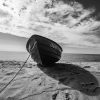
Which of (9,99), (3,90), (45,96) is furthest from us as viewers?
(3,90)

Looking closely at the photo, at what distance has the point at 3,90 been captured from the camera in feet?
8.32

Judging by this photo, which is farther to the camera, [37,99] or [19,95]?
[19,95]

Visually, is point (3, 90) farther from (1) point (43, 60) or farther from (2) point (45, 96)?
(1) point (43, 60)

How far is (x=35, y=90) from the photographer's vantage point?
8.46 ft

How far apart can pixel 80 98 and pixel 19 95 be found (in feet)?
5.20

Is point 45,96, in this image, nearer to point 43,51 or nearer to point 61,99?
point 61,99

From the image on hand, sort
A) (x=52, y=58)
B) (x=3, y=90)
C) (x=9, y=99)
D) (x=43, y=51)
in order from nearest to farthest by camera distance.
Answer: (x=9, y=99) → (x=3, y=90) → (x=43, y=51) → (x=52, y=58)

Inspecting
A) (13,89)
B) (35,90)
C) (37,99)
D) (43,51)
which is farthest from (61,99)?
(43,51)

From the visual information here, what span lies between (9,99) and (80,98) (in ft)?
5.78

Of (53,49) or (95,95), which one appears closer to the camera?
(95,95)

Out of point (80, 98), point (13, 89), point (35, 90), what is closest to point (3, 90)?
point (13, 89)

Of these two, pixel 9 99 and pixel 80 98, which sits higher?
pixel 9 99

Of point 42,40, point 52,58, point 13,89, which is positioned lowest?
point 52,58

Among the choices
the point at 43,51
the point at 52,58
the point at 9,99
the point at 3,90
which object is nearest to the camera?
the point at 9,99
